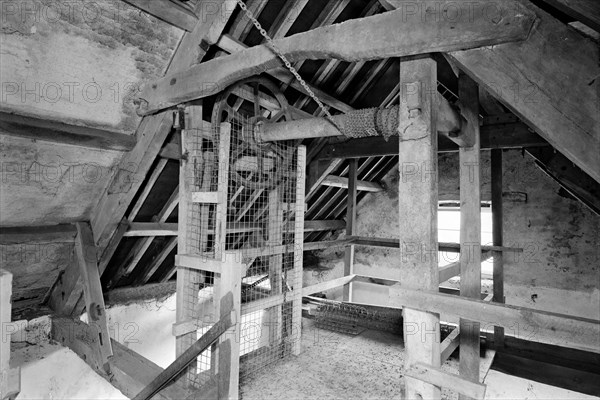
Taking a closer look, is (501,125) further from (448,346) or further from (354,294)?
(354,294)

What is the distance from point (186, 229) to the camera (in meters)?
2.87

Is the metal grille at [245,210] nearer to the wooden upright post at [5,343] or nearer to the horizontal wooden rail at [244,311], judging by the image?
the horizontal wooden rail at [244,311]

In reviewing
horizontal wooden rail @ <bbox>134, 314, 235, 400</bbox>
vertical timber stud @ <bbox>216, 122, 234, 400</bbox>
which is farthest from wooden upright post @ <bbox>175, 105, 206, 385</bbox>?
horizontal wooden rail @ <bbox>134, 314, 235, 400</bbox>

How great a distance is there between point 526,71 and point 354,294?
6.42m

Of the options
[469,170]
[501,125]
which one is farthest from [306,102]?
[501,125]

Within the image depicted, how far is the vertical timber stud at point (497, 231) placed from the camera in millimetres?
3733

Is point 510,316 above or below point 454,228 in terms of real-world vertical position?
below

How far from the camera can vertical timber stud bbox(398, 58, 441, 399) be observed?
1604mm

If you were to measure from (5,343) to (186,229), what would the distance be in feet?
5.21

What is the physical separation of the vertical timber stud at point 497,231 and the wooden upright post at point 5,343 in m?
3.88

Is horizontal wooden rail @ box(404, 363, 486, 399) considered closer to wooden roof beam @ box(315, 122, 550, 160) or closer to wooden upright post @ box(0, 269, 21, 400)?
wooden upright post @ box(0, 269, 21, 400)

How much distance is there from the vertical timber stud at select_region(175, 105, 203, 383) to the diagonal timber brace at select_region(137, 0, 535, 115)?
15.4 inches

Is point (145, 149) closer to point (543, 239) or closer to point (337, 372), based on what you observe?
point (337, 372)

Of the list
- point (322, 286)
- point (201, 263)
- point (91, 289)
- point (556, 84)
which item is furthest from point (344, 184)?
point (556, 84)
